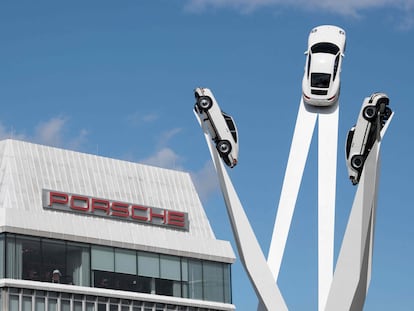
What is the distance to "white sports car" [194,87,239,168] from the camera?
65562 millimetres

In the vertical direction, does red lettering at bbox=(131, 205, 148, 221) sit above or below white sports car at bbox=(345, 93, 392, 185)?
above

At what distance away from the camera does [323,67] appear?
215 feet

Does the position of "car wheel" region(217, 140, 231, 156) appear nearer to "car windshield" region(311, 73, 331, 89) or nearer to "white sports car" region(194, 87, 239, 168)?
"white sports car" region(194, 87, 239, 168)

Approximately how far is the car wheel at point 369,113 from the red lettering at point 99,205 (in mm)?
47867

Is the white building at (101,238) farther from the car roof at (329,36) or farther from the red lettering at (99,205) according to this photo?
the car roof at (329,36)

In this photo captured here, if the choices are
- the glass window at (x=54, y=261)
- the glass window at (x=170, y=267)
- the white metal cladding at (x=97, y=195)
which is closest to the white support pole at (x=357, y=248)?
the white metal cladding at (x=97, y=195)

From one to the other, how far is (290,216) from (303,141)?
3218 mm

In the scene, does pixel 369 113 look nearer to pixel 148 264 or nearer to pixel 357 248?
pixel 357 248

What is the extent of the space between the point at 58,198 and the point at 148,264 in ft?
29.9

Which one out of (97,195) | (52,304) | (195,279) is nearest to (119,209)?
(97,195)

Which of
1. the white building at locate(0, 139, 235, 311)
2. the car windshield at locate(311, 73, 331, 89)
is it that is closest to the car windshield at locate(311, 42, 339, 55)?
the car windshield at locate(311, 73, 331, 89)

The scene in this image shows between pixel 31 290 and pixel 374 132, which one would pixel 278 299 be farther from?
pixel 31 290

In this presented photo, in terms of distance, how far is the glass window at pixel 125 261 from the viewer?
10762 centimetres

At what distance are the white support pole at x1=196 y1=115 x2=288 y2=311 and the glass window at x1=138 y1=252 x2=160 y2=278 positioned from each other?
4487 centimetres
